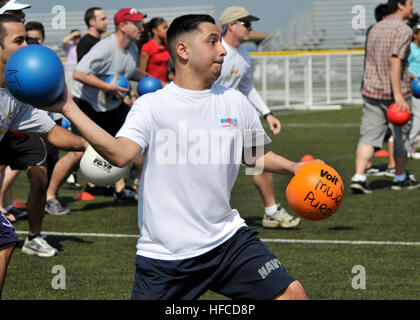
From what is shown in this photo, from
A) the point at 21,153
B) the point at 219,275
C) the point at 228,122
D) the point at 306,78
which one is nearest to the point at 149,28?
the point at 21,153

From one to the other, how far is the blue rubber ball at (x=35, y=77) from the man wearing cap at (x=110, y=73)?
20.5 feet

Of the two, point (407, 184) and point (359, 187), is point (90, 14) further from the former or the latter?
point (407, 184)

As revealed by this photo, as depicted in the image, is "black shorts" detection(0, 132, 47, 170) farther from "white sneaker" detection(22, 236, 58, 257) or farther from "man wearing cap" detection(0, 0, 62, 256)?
"white sneaker" detection(22, 236, 58, 257)

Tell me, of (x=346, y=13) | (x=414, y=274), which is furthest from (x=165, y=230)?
(x=346, y=13)

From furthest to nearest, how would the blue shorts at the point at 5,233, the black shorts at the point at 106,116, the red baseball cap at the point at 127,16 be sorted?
the black shorts at the point at 106,116, the red baseball cap at the point at 127,16, the blue shorts at the point at 5,233

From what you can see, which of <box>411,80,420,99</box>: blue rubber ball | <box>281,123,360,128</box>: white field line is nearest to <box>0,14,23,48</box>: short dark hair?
<box>411,80,420,99</box>: blue rubber ball

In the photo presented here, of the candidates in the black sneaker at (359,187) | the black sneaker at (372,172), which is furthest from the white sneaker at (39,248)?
the black sneaker at (372,172)

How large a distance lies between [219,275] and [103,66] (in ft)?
21.2

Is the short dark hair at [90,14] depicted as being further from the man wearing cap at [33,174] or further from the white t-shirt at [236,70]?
the man wearing cap at [33,174]

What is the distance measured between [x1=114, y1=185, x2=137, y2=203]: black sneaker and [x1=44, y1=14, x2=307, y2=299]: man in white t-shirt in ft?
21.0

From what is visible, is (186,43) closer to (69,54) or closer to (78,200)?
(78,200)

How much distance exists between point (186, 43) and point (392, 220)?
17.8ft

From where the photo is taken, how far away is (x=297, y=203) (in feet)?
15.4

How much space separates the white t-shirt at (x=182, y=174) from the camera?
4383 millimetres
